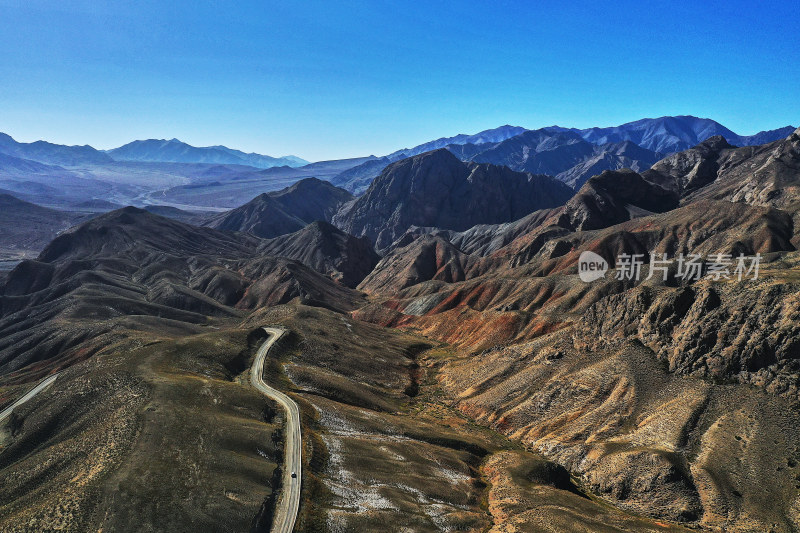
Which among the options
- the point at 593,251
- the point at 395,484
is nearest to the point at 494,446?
the point at 395,484

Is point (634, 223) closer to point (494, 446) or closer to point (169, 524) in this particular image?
point (494, 446)

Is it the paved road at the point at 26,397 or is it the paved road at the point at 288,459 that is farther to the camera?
the paved road at the point at 26,397

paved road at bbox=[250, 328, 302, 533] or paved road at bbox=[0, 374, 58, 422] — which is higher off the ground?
paved road at bbox=[250, 328, 302, 533]

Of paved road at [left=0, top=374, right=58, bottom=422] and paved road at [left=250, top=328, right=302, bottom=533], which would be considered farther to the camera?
paved road at [left=0, top=374, right=58, bottom=422]

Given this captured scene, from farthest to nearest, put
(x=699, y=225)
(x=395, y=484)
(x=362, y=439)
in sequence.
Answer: (x=699, y=225)
(x=362, y=439)
(x=395, y=484)

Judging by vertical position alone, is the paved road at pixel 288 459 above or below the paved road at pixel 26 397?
above

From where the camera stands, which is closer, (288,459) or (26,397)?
(288,459)

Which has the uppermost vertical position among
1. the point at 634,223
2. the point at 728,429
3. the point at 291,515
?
the point at 634,223

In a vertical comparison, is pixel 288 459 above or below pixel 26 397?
above
